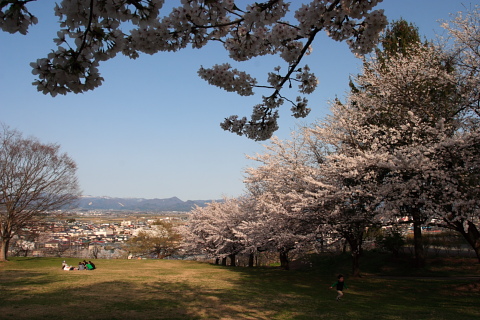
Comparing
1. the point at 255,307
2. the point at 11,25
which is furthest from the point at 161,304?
the point at 11,25

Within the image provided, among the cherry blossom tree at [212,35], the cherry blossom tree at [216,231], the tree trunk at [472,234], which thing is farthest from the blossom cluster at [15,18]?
the cherry blossom tree at [216,231]

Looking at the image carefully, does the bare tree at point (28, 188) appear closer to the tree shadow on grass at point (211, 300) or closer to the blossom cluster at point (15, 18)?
the tree shadow on grass at point (211, 300)

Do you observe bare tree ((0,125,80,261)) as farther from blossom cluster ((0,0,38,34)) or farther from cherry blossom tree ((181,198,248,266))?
blossom cluster ((0,0,38,34))

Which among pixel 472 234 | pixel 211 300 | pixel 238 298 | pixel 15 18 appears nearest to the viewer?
pixel 15 18

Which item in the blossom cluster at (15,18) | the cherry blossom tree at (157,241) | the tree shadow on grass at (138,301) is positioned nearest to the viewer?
the blossom cluster at (15,18)

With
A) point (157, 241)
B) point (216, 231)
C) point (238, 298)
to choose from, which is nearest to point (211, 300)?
point (238, 298)

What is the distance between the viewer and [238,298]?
12750mm

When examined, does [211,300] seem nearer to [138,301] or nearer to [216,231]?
[138,301]

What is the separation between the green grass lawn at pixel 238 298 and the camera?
32.1ft

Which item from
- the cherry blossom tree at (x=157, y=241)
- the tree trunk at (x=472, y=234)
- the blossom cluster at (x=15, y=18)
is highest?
the blossom cluster at (x=15, y=18)

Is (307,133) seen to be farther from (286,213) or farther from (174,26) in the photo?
(174,26)

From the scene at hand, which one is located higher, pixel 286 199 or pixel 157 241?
pixel 286 199

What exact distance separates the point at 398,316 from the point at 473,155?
6.36 meters

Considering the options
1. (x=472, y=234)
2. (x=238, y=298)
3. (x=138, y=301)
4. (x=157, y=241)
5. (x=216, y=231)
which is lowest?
(x=157, y=241)
